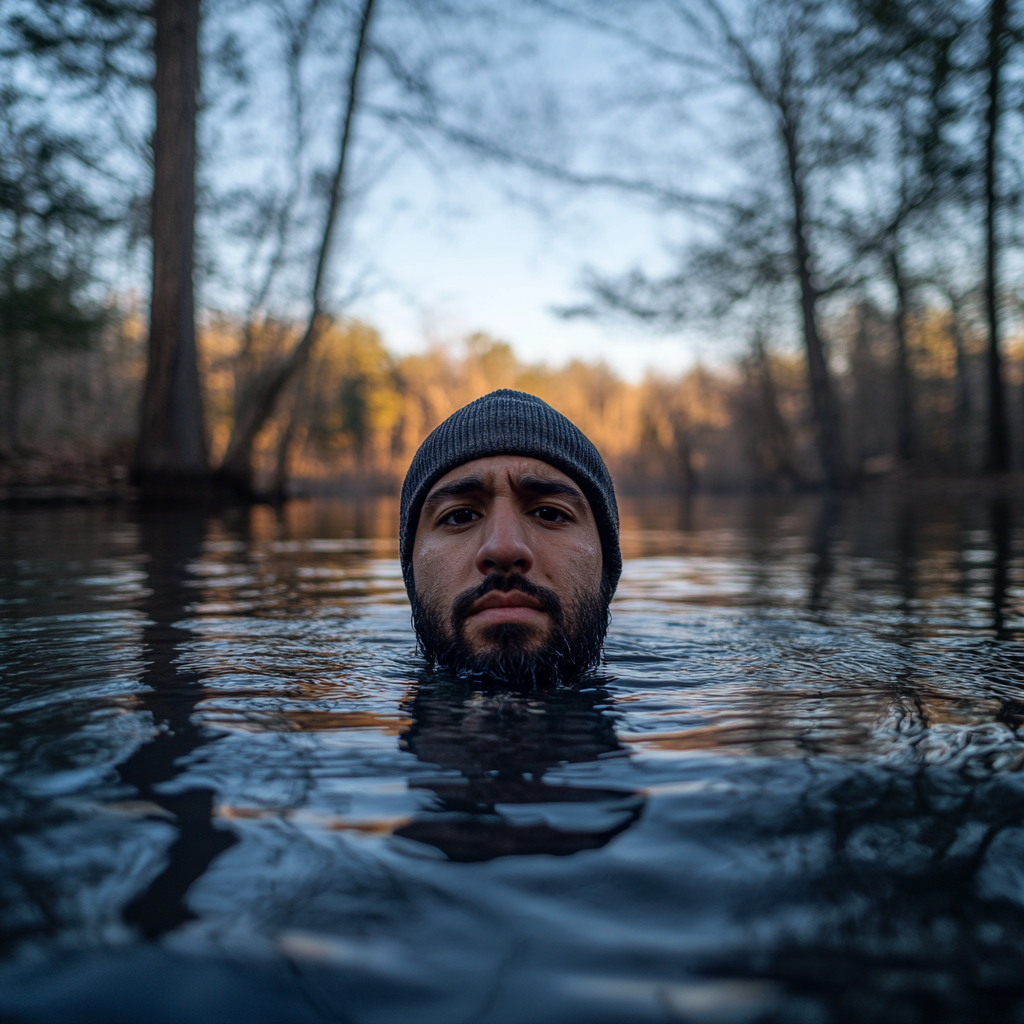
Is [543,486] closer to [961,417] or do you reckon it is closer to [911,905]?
[911,905]

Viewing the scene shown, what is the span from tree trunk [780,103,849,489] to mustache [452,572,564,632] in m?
16.2

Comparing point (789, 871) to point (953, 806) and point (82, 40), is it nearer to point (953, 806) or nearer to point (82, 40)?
point (953, 806)

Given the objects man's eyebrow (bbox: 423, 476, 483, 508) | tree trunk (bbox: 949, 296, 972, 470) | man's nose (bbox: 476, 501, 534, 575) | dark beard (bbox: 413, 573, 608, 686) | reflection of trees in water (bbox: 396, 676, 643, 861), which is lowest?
reflection of trees in water (bbox: 396, 676, 643, 861)

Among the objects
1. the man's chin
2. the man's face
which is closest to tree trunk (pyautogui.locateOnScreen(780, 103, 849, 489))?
the man's face

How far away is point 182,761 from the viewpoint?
1.67 m

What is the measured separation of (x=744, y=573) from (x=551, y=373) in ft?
255

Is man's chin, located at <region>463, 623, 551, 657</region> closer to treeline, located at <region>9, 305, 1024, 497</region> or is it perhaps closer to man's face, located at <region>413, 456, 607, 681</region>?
man's face, located at <region>413, 456, 607, 681</region>

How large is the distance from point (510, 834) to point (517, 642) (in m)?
1.07

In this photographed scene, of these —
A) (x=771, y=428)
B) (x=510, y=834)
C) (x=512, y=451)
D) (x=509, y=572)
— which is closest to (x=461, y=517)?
(x=512, y=451)

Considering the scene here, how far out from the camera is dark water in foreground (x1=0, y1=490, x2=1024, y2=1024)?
89cm

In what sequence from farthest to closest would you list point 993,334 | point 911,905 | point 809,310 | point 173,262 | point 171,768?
point 809,310
point 993,334
point 173,262
point 171,768
point 911,905

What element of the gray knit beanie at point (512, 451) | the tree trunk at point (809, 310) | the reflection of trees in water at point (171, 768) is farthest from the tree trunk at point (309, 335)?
the gray knit beanie at point (512, 451)

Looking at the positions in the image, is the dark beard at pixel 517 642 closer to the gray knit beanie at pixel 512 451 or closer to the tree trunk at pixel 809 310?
the gray knit beanie at pixel 512 451

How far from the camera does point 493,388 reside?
41.9 metres
